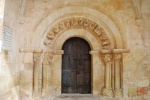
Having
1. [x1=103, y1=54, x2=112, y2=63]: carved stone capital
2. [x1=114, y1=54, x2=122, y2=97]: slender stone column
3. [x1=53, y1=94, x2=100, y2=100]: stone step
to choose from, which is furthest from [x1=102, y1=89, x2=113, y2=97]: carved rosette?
[x1=103, y1=54, x2=112, y2=63]: carved stone capital

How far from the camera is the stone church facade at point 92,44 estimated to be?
3344 mm

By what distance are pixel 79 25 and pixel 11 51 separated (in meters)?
1.55

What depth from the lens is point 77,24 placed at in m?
3.57

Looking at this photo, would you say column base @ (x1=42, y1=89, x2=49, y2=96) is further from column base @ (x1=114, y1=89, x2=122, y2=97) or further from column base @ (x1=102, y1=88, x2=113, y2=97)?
column base @ (x1=114, y1=89, x2=122, y2=97)

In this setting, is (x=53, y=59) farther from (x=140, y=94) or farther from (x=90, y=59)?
(x=140, y=94)

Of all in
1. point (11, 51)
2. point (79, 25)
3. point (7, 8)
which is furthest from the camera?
point (79, 25)

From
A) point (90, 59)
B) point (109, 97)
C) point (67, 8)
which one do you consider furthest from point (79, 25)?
point (109, 97)

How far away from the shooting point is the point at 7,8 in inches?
107

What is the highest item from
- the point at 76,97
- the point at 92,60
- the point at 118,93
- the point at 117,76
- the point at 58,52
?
the point at 58,52

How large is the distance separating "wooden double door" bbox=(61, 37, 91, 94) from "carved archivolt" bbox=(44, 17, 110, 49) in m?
0.41

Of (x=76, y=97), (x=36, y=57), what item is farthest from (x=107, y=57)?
(x=36, y=57)

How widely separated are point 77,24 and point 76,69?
104cm

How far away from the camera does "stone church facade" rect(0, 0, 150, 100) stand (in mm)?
3344

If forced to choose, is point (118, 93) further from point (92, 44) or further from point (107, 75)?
point (92, 44)
